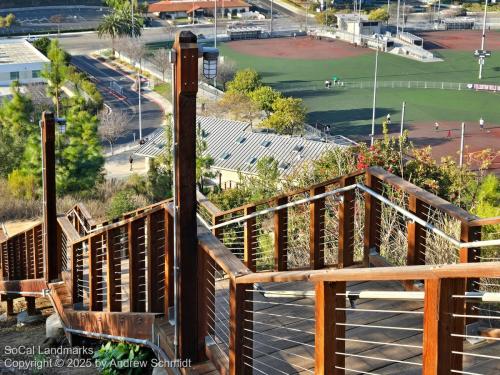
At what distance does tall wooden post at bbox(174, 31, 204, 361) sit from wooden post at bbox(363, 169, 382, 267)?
208 centimetres

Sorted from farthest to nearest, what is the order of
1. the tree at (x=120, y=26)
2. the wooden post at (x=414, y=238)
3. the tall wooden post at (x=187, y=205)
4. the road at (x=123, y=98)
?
the tree at (x=120, y=26)
the road at (x=123, y=98)
the wooden post at (x=414, y=238)
the tall wooden post at (x=187, y=205)

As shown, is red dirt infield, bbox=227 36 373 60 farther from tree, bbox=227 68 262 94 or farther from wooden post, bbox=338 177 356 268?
wooden post, bbox=338 177 356 268

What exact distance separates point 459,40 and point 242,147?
4585 cm

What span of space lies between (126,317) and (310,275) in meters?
3.02

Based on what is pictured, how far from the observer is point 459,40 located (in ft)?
255

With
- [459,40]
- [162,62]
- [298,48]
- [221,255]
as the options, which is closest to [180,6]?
[298,48]

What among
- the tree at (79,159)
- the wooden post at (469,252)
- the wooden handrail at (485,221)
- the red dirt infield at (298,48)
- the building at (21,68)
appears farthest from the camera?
the red dirt infield at (298,48)

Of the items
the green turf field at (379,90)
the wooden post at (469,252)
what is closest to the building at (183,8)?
the green turf field at (379,90)

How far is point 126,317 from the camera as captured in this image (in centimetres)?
713

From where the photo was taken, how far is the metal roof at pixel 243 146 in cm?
3444

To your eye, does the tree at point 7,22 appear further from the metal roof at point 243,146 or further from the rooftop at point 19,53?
the metal roof at point 243,146

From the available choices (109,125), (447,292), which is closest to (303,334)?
(447,292)

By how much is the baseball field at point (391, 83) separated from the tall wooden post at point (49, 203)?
33340mm

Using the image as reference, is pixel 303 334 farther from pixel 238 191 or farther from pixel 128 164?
pixel 128 164
